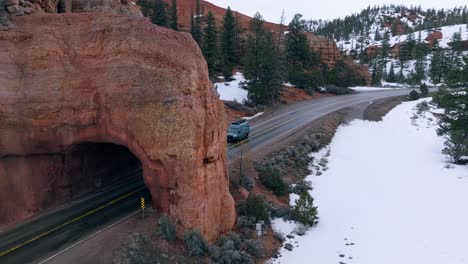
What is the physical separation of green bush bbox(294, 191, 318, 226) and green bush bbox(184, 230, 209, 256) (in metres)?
7.99

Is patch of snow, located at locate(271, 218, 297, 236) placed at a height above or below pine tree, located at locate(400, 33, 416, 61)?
below

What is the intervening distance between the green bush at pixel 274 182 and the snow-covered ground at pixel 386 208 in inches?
103

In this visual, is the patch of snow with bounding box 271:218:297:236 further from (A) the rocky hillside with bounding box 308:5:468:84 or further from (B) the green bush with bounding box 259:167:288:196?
(A) the rocky hillside with bounding box 308:5:468:84

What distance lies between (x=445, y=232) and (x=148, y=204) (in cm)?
1770

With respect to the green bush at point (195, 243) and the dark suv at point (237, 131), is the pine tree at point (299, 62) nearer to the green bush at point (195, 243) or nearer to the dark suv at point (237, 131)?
the dark suv at point (237, 131)

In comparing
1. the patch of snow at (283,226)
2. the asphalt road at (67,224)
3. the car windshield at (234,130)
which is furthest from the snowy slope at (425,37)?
the asphalt road at (67,224)

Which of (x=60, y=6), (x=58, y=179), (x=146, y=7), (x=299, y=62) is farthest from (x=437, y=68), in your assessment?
(x=58, y=179)

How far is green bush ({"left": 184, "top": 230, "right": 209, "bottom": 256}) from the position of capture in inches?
626

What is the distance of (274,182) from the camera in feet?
85.1

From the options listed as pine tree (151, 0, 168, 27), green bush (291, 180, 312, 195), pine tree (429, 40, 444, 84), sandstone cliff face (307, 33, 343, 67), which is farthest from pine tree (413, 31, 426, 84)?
green bush (291, 180, 312, 195)

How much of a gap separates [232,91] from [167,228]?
131ft

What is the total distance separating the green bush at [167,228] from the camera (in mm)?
16062

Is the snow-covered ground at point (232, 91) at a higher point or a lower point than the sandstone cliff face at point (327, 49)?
lower

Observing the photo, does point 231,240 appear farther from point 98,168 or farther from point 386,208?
point 386,208
